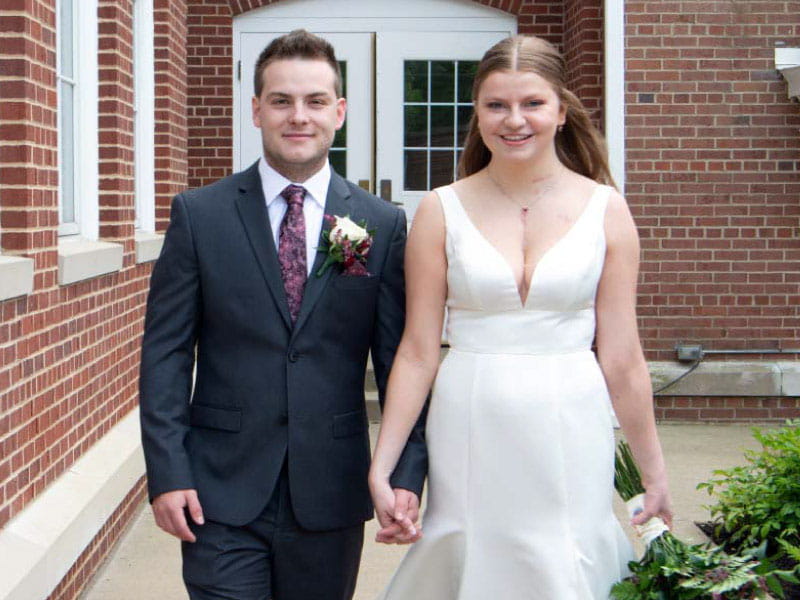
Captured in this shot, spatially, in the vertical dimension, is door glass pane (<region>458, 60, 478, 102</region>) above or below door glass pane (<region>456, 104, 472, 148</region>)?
above

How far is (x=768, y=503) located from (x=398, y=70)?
595cm

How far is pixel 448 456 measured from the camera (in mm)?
3182

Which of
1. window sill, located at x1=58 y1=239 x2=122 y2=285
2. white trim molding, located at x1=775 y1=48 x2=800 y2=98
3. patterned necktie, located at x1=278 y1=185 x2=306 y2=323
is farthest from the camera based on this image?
white trim molding, located at x1=775 y1=48 x2=800 y2=98

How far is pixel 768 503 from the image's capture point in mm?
5238

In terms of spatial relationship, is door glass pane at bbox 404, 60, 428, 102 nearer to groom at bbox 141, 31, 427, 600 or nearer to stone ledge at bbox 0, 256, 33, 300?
stone ledge at bbox 0, 256, 33, 300

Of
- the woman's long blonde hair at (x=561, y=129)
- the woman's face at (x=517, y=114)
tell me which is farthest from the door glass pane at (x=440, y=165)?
the woman's face at (x=517, y=114)

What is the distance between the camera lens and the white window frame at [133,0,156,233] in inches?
343

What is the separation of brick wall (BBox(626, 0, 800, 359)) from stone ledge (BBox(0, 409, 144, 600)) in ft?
14.3

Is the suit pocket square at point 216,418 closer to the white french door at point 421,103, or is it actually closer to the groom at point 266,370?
the groom at point 266,370

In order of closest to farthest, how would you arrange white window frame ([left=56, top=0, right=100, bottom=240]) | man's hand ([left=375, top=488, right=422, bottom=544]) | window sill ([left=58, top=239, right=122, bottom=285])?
man's hand ([left=375, top=488, right=422, bottom=544]) < window sill ([left=58, top=239, right=122, bottom=285]) < white window frame ([left=56, top=0, right=100, bottom=240])

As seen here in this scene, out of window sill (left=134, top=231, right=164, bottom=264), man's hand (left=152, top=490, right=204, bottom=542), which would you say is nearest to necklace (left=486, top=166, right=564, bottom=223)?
man's hand (left=152, top=490, right=204, bottom=542)

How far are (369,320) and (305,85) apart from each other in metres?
Answer: 0.58

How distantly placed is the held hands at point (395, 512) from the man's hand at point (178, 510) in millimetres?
408

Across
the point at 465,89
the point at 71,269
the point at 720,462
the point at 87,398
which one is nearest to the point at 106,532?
the point at 87,398
